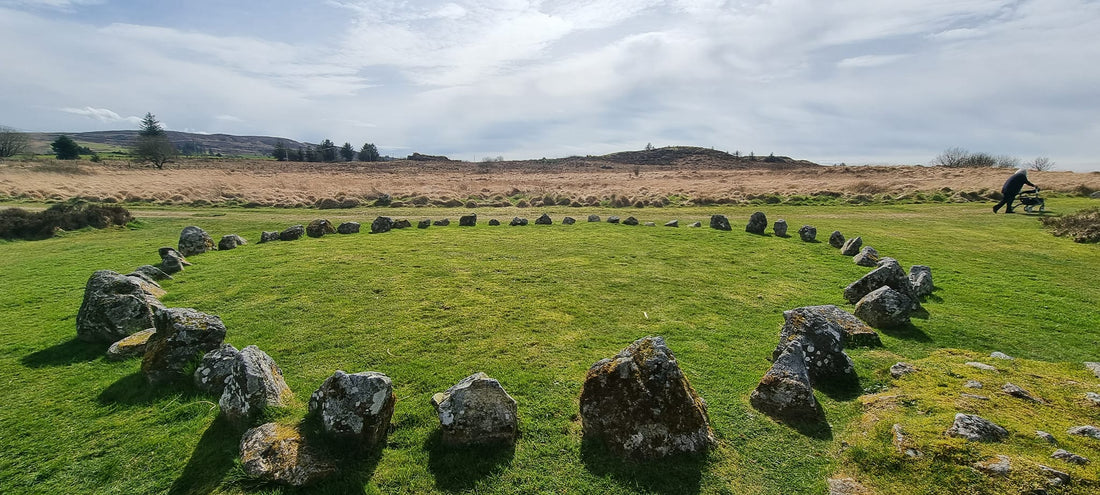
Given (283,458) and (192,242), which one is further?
(192,242)

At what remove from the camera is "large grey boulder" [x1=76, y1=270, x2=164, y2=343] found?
7832 mm

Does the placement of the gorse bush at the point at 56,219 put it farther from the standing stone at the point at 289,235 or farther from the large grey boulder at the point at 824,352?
the large grey boulder at the point at 824,352

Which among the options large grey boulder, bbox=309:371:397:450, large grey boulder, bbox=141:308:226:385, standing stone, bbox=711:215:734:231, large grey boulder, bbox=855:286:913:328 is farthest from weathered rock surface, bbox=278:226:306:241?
large grey boulder, bbox=855:286:913:328

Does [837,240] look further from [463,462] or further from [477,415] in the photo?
[463,462]

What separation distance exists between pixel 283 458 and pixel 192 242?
49.7ft

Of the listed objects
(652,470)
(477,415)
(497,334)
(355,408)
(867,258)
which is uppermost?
(867,258)

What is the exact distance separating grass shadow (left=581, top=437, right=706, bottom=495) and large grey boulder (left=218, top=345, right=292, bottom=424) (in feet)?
12.7

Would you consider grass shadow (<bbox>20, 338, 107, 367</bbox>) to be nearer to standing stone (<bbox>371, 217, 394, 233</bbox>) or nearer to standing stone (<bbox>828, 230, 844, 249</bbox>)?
standing stone (<bbox>371, 217, 394, 233</bbox>)

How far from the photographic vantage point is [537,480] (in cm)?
460

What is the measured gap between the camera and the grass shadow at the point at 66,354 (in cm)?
717

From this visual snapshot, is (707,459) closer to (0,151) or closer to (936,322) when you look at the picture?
(936,322)

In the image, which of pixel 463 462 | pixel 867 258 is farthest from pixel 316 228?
pixel 867 258

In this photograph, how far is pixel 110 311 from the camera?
25.9ft

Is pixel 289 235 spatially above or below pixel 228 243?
above
